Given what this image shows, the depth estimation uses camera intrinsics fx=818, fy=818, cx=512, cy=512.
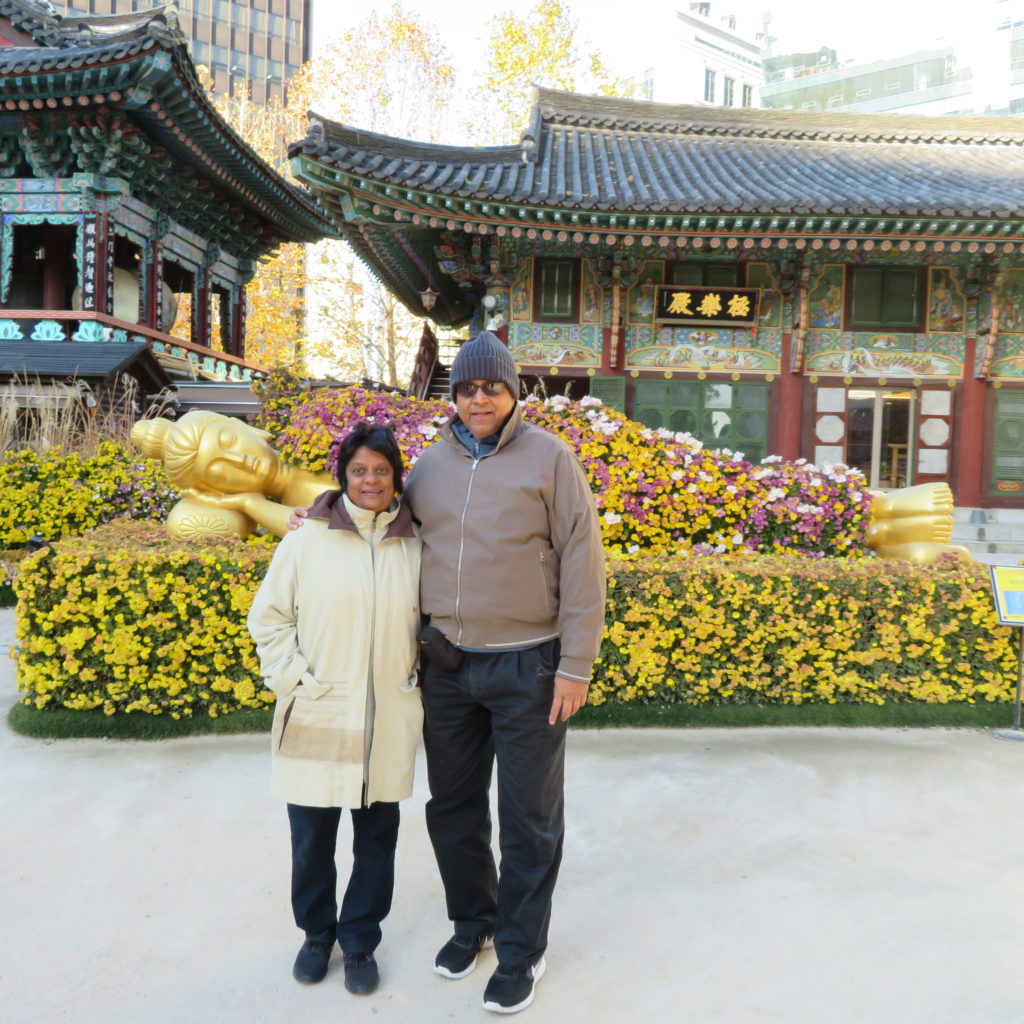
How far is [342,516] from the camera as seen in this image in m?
2.31

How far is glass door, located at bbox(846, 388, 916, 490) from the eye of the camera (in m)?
12.4

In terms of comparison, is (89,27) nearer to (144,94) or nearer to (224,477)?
(144,94)

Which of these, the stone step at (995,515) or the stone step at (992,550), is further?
the stone step at (995,515)

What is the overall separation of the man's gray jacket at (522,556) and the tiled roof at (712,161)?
762cm

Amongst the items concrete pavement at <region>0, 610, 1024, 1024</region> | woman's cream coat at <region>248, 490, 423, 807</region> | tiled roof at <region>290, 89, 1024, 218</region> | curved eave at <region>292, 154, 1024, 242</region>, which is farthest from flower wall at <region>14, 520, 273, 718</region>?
curved eave at <region>292, 154, 1024, 242</region>

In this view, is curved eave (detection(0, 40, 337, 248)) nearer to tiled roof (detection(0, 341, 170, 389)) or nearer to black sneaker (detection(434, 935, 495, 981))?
tiled roof (detection(0, 341, 170, 389))

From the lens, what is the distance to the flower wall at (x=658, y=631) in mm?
4180

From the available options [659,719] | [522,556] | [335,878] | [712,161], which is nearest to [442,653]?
[522,556]

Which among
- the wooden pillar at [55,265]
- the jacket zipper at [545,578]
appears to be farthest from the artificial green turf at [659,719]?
the wooden pillar at [55,265]

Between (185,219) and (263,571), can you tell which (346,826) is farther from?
(185,219)

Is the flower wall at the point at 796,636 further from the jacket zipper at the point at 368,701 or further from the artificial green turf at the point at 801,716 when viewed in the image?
the jacket zipper at the point at 368,701

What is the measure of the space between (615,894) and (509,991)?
27.3 inches

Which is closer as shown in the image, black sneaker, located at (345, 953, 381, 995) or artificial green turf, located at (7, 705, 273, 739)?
black sneaker, located at (345, 953, 381, 995)

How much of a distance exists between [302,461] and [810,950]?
3.75 meters
